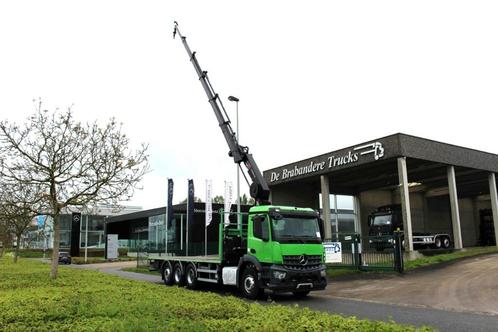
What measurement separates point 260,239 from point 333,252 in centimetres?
754

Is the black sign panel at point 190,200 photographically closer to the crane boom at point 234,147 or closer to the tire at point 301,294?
the crane boom at point 234,147

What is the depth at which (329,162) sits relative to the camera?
28.6m

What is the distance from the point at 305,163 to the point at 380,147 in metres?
6.74

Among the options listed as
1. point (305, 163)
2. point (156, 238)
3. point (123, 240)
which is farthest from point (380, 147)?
point (123, 240)

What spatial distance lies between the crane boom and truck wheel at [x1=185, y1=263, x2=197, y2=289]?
11.8ft

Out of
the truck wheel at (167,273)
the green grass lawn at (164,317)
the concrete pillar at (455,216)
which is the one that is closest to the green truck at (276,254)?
the green grass lawn at (164,317)

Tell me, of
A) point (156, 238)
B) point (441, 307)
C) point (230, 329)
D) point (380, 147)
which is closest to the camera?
point (230, 329)

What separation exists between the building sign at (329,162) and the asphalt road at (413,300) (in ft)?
23.9

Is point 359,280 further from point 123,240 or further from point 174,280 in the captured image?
point 123,240

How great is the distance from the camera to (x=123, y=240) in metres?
62.7

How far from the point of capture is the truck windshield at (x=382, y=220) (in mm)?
29688

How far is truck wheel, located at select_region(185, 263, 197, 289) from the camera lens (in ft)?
57.7

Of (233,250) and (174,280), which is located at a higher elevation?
(233,250)

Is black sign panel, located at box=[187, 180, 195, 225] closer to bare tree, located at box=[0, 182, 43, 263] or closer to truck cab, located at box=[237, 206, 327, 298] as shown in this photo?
bare tree, located at box=[0, 182, 43, 263]
